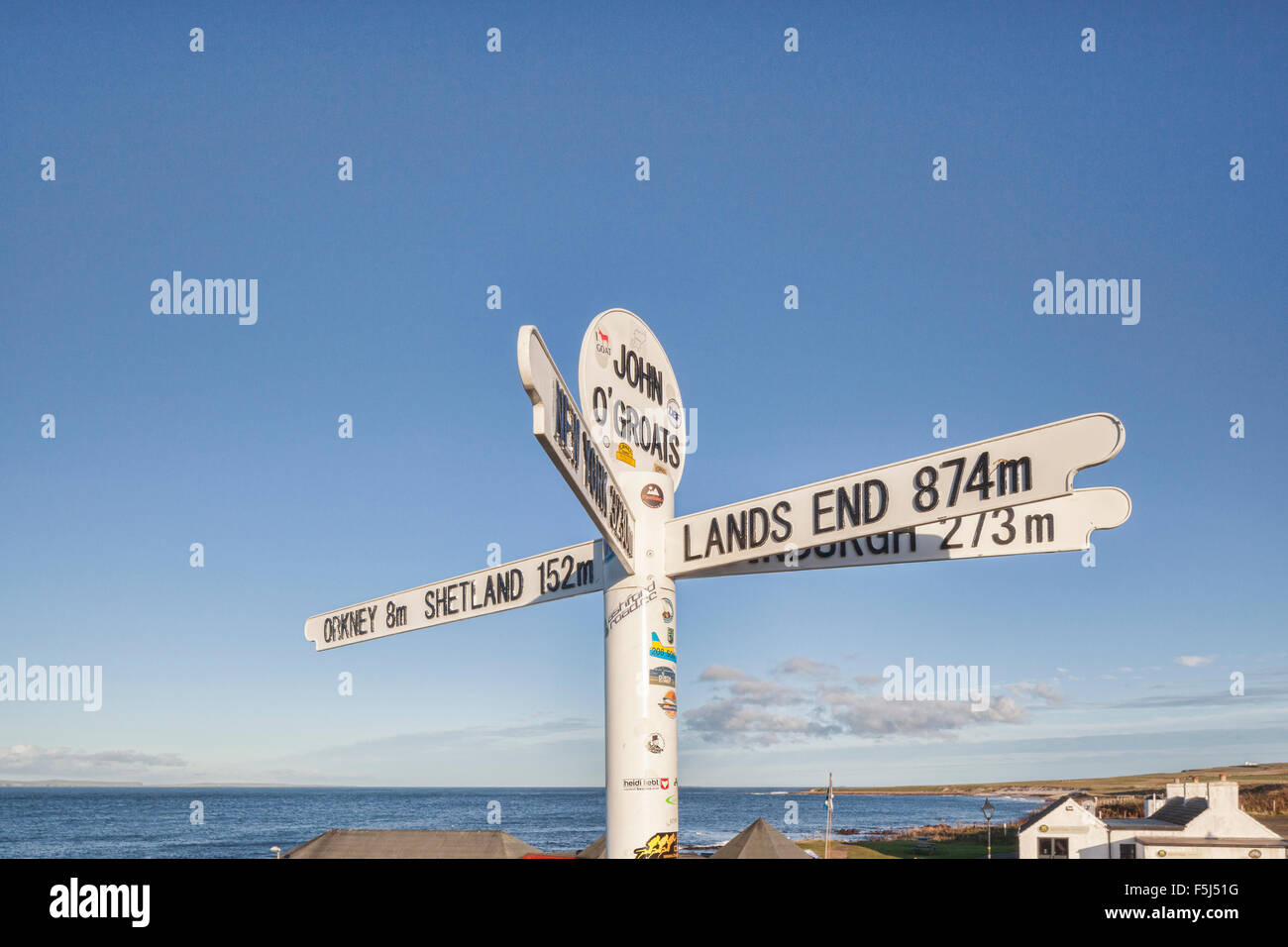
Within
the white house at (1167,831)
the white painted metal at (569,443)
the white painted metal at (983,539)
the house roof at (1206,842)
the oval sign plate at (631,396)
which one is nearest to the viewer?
the white painted metal at (569,443)

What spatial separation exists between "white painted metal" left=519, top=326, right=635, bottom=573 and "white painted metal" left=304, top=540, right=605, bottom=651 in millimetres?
1282

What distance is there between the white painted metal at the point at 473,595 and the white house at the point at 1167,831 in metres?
21.2

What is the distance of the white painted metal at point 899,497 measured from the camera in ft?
24.2

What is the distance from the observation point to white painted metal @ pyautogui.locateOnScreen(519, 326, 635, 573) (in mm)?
6078

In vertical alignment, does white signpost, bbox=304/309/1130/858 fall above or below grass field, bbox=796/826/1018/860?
above

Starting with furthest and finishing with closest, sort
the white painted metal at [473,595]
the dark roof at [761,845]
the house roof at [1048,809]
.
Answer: the house roof at [1048,809] → the dark roof at [761,845] → the white painted metal at [473,595]

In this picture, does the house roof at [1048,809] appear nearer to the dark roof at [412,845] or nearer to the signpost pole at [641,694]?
the dark roof at [412,845]

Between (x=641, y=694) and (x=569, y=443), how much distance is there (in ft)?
10.7

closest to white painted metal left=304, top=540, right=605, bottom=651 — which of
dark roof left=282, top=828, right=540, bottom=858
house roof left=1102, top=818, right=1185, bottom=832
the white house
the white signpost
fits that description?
the white signpost

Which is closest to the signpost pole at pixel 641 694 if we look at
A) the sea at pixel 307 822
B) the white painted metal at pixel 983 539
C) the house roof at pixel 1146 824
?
the white painted metal at pixel 983 539

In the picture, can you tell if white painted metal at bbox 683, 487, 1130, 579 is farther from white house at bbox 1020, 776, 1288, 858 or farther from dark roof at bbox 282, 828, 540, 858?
dark roof at bbox 282, 828, 540, 858

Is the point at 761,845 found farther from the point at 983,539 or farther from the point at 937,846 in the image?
the point at 937,846
